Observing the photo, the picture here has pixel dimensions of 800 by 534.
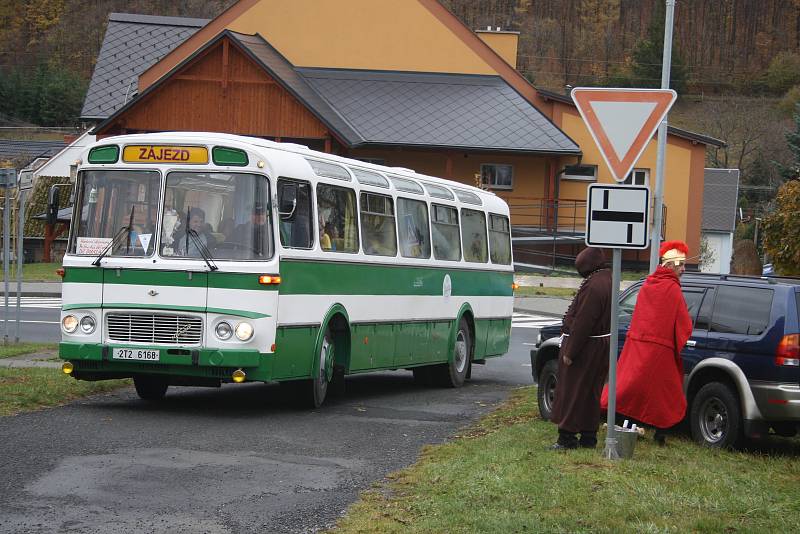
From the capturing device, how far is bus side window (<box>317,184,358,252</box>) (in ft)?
47.6

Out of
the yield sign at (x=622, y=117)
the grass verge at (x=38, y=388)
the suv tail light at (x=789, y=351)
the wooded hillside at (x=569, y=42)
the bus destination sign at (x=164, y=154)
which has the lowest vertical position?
the grass verge at (x=38, y=388)

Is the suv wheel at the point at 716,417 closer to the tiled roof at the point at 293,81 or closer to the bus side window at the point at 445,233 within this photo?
the bus side window at the point at 445,233

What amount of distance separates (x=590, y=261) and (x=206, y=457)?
11.8 feet

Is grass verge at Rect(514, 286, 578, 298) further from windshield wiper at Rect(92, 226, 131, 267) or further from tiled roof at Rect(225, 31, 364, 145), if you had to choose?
windshield wiper at Rect(92, 226, 131, 267)

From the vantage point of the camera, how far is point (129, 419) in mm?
12820

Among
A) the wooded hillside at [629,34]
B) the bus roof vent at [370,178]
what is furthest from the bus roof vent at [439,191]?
Result: the wooded hillside at [629,34]

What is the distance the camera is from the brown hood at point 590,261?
11.0 metres

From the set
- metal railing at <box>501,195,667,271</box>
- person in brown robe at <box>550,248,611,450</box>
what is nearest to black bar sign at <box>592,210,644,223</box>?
person in brown robe at <box>550,248,611,450</box>

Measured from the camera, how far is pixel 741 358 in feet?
38.7

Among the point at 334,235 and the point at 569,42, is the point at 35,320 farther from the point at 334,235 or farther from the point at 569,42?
the point at 569,42

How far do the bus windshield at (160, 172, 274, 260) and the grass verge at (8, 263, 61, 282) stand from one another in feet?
84.4

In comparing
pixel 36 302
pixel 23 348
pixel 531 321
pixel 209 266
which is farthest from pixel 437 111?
pixel 209 266

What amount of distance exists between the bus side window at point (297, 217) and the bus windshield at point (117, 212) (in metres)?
1.32

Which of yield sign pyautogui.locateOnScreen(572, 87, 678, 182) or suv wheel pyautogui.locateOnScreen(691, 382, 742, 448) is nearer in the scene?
yield sign pyautogui.locateOnScreen(572, 87, 678, 182)
